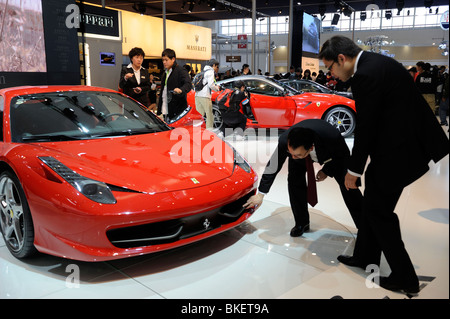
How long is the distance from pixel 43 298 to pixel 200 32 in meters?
16.7

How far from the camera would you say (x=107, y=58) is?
959cm

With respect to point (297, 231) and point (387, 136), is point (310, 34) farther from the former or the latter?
point (387, 136)

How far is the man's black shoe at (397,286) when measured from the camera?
2.08 m

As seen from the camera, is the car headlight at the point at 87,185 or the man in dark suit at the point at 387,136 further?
the car headlight at the point at 87,185

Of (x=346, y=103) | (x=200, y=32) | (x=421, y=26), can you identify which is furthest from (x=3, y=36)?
(x=421, y=26)

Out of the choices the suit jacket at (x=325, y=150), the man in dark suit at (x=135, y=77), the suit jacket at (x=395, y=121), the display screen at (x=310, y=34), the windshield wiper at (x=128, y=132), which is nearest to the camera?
the suit jacket at (x=395, y=121)

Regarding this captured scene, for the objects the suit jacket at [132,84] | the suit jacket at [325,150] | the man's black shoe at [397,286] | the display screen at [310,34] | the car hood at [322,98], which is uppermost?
the display screen at [310,34]

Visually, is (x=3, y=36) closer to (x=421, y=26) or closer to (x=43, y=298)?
(x=43, y=298)

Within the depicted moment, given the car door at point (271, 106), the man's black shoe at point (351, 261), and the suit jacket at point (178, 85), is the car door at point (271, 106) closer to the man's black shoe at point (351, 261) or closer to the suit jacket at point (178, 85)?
the suit jacket at point (178, 85)

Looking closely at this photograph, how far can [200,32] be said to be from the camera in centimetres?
1742

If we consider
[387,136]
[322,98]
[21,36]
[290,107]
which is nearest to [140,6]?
[21,36]

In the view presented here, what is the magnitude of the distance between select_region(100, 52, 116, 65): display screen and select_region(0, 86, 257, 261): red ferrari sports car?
673cm

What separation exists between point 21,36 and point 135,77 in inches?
84.6

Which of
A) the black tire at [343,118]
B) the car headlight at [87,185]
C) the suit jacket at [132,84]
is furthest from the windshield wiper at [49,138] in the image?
the black tire at [343,118]
